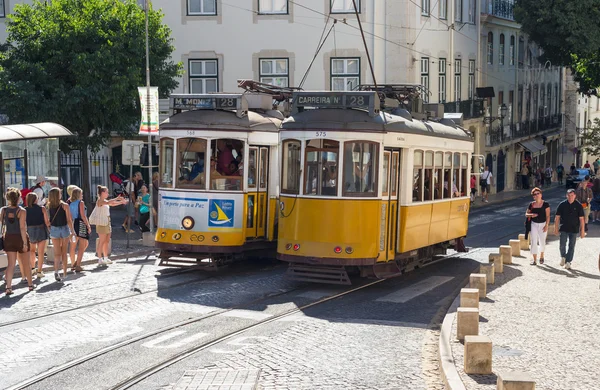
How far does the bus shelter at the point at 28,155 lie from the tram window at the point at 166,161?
3.02 m

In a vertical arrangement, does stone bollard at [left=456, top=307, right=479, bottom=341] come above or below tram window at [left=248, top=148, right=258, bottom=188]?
below

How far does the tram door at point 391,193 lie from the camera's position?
16.4 m

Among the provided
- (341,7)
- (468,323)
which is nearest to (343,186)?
(468,323)

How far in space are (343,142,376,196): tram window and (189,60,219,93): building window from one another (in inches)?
901

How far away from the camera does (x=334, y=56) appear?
3762 cm

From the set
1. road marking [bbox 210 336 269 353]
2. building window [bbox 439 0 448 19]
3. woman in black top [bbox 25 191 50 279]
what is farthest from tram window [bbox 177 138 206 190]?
building window [bbox 439 0 448 19]

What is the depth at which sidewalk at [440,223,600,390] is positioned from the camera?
10.3 metres

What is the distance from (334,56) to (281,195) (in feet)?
71.1

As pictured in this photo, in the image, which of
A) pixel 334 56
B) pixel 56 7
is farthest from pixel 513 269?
pixel 334 56

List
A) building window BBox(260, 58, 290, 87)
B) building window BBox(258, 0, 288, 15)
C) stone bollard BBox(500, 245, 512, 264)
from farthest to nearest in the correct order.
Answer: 1. building window BBox(260, 58, 290, 87)
2. building window BBox(258, 0, 288, 15)
3. stone bollard BBox(500, 245, 512, 264)

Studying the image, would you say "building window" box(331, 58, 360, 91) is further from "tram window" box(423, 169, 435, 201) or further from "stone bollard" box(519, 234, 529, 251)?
"tram window" box(423, 169, 435, 201)

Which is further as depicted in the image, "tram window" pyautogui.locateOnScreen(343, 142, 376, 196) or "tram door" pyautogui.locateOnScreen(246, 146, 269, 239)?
"tram door" pyautogui.locateOnScreen(246, 146, 269, 239)

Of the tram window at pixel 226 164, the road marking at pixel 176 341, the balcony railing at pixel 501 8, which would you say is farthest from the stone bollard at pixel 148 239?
the balcony railing at pixel 501 8

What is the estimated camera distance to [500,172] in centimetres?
5503
